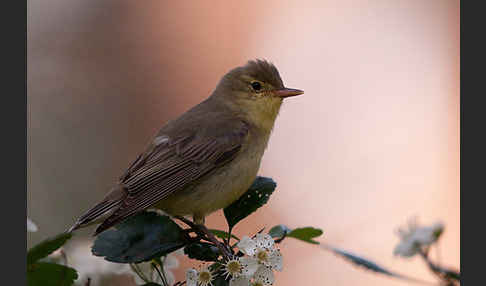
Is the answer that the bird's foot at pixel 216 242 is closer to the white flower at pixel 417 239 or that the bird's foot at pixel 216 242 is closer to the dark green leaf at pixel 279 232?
the dark green leaf at pixel 279 232

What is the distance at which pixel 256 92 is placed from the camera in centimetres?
371

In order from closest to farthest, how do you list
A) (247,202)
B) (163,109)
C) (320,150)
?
(247,202) < (320,150) < (163,109)

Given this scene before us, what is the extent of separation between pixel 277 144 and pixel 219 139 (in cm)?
312

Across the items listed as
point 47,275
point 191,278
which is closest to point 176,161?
point 191,278

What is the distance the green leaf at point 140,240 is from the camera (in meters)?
2.09

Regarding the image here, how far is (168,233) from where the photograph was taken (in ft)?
7.40

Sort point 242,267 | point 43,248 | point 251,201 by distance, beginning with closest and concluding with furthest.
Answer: point 43,248 < point 242,267 < point 251,201

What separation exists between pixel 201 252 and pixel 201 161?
3.24ft

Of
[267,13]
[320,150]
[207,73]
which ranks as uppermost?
[267,13]

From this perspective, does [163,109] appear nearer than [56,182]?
No

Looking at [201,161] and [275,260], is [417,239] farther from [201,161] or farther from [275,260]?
[201,161]

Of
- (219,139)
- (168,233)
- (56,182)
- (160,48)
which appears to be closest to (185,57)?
(160,48)

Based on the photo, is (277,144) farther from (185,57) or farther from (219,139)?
(219,139)

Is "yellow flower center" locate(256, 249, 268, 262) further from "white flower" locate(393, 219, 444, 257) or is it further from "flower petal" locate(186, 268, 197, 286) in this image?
"white flower" locate(393, 219, 444, 257)
